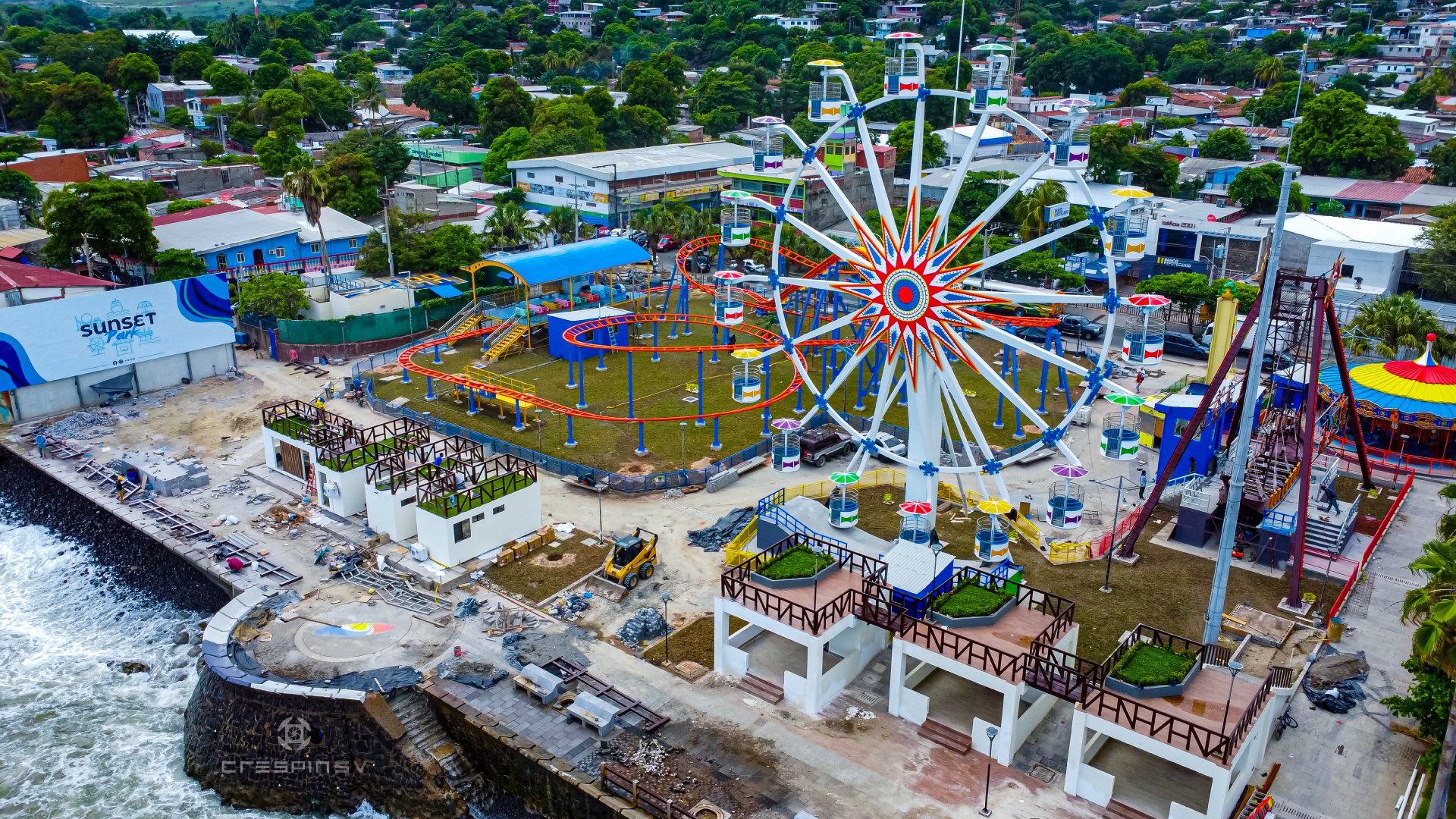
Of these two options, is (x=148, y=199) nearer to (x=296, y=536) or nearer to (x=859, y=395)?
(x=296, y=536)

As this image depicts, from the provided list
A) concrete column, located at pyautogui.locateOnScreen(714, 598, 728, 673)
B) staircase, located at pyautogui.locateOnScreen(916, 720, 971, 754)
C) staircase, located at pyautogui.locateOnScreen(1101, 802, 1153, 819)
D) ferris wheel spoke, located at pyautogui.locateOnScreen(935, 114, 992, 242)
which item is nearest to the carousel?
ferris wheel spoke, located at pyautogui.locateOnScreen(935, 114, 992, 242)

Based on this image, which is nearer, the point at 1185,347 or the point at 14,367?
the point at 14,367

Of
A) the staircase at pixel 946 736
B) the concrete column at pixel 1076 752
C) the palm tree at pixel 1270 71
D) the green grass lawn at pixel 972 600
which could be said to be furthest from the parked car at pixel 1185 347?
the palm tree at pixel 1270 71

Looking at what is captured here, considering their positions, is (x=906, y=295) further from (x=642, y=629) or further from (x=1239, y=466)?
(x=642, y=629)

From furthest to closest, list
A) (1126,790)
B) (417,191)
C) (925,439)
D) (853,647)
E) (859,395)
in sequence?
(417,191) → (859,395) → (925,439) → (853,647) → (1126,790)

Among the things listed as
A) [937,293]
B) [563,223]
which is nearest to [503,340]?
[563,223]

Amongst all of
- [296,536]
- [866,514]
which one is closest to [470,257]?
[296,536]

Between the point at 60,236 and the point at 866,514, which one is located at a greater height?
the point at 60,236
